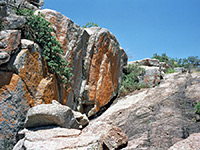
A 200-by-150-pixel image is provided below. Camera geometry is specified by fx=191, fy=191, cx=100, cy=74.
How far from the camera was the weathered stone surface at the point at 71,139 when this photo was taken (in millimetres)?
3994

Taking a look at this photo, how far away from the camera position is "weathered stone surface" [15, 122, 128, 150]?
3.99m

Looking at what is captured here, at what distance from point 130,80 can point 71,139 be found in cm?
878

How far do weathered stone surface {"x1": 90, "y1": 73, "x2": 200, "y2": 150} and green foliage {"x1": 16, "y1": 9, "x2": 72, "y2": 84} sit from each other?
2753 mm

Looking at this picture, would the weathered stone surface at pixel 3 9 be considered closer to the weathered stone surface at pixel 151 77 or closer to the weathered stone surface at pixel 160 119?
the weathered stone surface at pixel 160 119

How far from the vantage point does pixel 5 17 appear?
5.93 meters

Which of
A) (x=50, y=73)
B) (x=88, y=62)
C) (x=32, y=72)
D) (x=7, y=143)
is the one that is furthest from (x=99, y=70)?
(x=7, y=143)

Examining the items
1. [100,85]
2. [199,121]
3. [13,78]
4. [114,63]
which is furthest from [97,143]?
[114,63]

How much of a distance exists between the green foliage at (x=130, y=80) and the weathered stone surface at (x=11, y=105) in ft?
23.2

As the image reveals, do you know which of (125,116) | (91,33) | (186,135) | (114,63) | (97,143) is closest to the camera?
(97,143)

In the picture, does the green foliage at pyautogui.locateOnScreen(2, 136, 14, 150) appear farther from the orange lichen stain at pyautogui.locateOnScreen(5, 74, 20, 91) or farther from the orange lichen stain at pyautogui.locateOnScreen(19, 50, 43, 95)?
the orange lichen stain at pyautogui.locateOnScreen(19, 50, 43, 95)

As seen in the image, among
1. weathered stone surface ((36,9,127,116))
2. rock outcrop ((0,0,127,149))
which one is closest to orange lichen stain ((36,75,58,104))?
rock outcrop ((0,0,127,149))

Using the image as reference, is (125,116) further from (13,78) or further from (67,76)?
(13,78)

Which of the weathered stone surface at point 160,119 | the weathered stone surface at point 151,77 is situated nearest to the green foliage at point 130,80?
the weathered stone surface at point 151,77

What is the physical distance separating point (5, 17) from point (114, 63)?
680 centimetres
